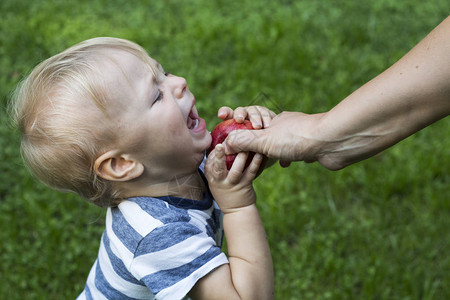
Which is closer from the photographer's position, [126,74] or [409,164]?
[126,74]

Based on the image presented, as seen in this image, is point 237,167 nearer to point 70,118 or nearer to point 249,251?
point 249,251

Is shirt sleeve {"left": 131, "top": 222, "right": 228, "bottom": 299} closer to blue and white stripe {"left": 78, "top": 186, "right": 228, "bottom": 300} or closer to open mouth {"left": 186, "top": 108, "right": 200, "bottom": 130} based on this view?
blue and white stripe {"left": 78, "top": 186, "right": 228, "bottom": 300}

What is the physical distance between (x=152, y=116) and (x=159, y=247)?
1.34 ft

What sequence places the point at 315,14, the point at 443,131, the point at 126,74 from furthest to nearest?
the point at 315,14, the point at 443,131, the point at 126,74

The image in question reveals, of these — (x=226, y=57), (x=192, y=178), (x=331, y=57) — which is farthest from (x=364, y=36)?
(x=192, y=178)

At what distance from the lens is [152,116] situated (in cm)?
188

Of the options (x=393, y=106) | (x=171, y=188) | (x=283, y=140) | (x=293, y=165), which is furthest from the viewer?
(x=293, y=165)

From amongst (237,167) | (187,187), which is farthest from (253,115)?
(187,187)

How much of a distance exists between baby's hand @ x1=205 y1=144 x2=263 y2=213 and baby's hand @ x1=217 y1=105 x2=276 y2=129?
0.45 feet

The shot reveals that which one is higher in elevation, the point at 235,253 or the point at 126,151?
the point at 126,151

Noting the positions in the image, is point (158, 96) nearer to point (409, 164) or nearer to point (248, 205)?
point (248, 205)

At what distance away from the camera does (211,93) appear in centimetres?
434

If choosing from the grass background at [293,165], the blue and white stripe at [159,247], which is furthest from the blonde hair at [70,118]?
the grass background at [293,165]

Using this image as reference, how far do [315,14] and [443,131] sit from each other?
5.41ft
